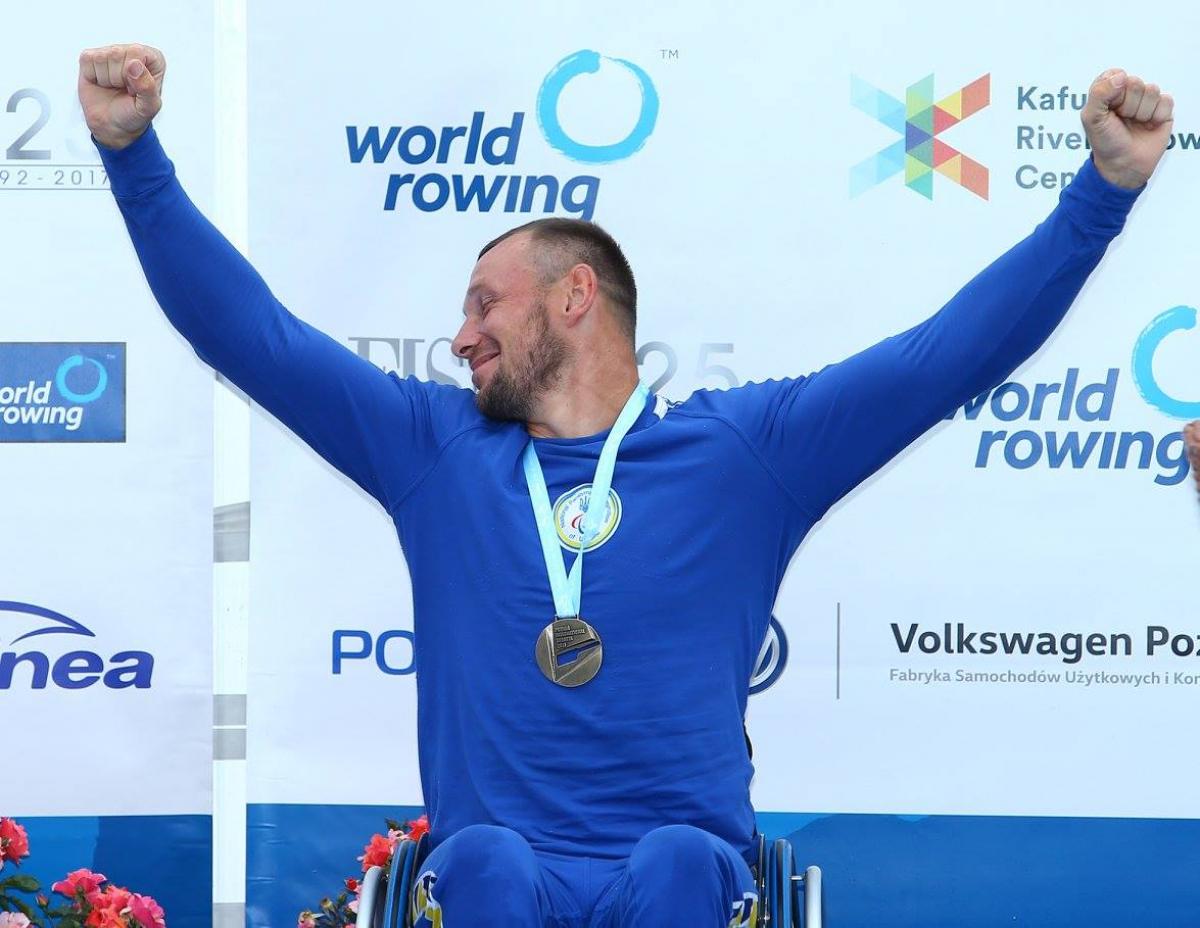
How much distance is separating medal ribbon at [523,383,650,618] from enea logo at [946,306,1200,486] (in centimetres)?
140

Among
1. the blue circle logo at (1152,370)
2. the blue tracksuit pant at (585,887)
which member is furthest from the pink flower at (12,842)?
the blue circle logo at (1152,370)

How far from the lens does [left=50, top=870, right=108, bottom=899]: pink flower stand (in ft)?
12.0

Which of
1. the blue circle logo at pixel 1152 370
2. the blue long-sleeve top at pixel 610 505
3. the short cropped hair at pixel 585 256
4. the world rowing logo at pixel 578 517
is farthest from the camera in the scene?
the blue circle logo at pixel 1152 370

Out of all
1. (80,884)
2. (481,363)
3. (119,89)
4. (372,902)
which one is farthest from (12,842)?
(119,89)

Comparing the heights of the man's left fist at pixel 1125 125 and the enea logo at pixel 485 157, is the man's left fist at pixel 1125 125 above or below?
below

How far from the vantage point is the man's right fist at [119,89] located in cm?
237

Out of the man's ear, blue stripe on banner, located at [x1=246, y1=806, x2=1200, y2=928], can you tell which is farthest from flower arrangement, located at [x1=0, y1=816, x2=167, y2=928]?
the man's ear

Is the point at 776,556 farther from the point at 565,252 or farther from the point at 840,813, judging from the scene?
the point at 840,813

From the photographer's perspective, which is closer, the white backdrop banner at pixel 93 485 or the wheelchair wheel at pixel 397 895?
the wheelchair wheel at pixel 397 895

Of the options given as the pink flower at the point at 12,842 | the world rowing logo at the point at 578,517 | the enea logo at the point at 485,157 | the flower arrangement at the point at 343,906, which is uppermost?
the enea logo at the point at 485,157

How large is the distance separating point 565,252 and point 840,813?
170 cm

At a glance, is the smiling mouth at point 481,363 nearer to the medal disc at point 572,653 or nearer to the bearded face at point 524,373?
the bearded face at point 524,373

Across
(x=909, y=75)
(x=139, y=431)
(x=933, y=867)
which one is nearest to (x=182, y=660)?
(x=139, y=431)

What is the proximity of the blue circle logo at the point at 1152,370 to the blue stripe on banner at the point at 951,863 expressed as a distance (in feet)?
3.21
